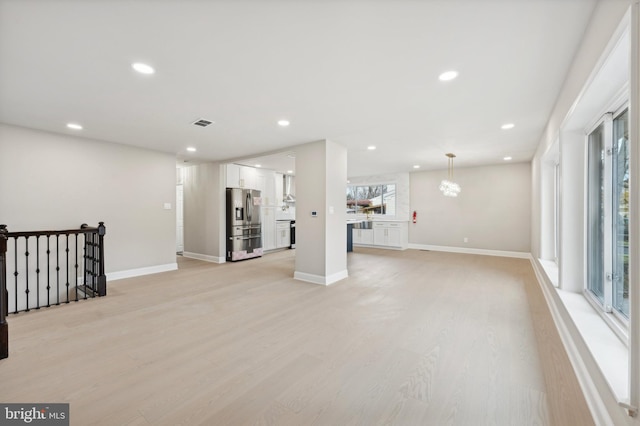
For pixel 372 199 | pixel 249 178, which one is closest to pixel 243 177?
pixel 249 178

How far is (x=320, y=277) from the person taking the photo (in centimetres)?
448

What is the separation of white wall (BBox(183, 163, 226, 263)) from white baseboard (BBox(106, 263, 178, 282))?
1.10 metres

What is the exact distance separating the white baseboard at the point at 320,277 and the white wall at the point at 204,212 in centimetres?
258

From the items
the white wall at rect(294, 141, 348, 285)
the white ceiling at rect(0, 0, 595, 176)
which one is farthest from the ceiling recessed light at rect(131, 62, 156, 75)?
the white wall at rect(294, 141, 348, 285)

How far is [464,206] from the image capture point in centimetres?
761

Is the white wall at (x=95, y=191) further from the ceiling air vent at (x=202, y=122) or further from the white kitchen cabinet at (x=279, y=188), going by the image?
the white kitchen cabinet at (x=279, y=188)

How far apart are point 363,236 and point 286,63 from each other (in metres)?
7.15

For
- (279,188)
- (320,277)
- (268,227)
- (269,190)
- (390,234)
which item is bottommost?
(320,277)

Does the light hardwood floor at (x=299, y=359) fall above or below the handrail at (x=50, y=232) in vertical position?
below

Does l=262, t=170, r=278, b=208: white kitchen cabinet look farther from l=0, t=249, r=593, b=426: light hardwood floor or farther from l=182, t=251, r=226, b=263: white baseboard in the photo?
l=0, t=249, r=593, b=426: light hardwood floor

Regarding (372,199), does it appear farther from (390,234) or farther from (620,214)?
(620,214)

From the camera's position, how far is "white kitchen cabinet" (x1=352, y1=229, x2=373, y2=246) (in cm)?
876

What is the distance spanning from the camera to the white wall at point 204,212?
644cm

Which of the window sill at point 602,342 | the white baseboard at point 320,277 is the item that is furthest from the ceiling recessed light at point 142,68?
the window sill at point 602,342
